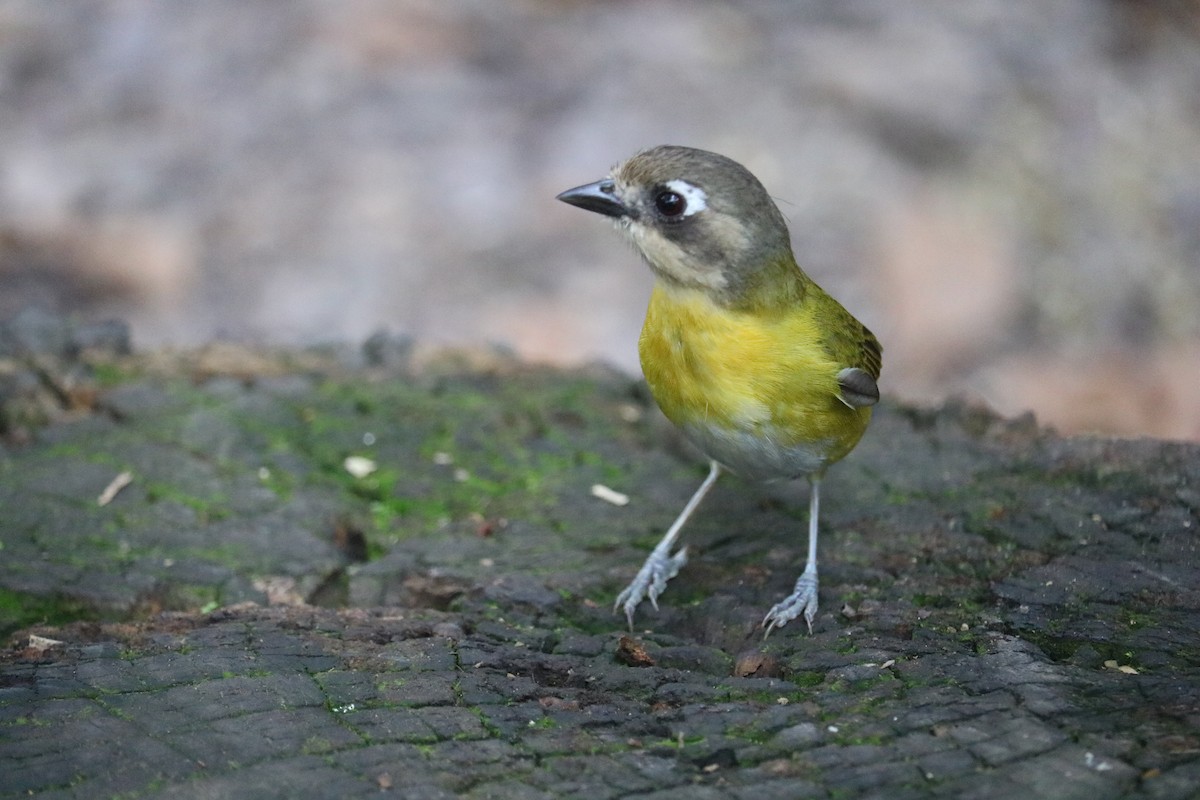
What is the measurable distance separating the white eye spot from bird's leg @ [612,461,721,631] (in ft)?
3.95

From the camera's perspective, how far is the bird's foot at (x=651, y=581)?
4.36 m

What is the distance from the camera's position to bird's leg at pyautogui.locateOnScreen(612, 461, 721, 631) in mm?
4363

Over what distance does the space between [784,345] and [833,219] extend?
5.65 meters

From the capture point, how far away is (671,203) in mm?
4488

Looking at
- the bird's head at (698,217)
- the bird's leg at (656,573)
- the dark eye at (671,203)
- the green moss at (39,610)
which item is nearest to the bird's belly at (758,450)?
the bird's leg at (656,573)

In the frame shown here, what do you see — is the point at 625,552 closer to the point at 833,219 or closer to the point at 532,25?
the point at 833,219

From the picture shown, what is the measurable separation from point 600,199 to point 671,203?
0.90ft

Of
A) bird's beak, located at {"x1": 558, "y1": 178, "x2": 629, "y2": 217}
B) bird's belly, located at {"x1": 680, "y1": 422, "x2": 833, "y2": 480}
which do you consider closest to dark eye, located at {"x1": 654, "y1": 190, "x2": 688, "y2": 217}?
bird's beak, located at {"x1": 558, "y1": 178, "x2": 629, "y2": 217}

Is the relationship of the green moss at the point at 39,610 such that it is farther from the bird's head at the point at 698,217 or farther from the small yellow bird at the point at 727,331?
the bird's head at the point at 698,217

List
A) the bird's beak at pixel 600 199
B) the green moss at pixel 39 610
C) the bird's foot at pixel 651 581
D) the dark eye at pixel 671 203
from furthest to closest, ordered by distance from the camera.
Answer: the bird's beak at pixel 600 199, the dark eye at pixel 671 203, the bird's foot at pixel 651 581, the green moss at pixel 39 610

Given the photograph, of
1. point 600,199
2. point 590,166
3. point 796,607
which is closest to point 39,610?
point 600,199

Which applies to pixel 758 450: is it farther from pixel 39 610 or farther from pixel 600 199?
pixel 39 610

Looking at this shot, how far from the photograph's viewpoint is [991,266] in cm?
977

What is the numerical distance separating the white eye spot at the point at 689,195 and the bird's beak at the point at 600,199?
0.22m
